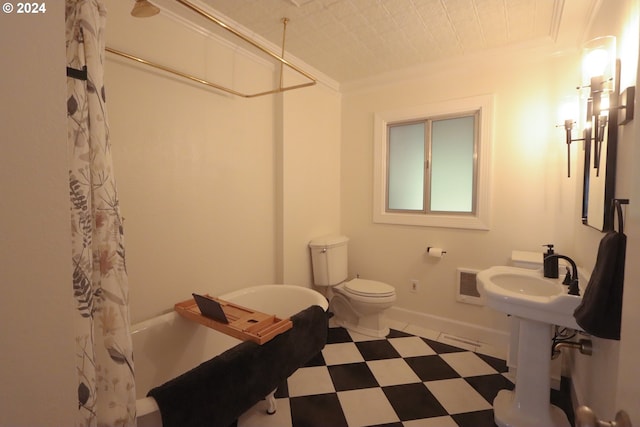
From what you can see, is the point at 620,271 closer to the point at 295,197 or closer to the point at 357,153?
the point at 295,197

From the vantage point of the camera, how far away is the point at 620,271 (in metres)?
0.99

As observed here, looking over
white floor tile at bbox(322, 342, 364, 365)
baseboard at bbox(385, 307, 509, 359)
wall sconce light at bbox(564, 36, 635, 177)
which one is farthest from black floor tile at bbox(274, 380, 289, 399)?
wall sconce light at bbox(564, 36, 635, 177)

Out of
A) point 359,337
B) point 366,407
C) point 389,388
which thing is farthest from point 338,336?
point 366,407

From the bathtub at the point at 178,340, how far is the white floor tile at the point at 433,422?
0.80 m

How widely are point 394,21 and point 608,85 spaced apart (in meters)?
1.26

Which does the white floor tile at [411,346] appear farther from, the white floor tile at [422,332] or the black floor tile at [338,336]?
the black floor tile at [338,336]

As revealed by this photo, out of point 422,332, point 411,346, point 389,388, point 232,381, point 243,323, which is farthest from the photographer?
point 422,332

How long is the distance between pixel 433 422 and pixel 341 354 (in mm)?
855

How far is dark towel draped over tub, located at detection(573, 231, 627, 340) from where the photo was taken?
38.9 inches

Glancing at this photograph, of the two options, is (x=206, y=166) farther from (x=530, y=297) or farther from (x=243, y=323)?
(x=530, y=297)

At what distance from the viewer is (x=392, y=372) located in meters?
2.10

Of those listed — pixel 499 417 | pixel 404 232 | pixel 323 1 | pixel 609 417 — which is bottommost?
pixel 499 417

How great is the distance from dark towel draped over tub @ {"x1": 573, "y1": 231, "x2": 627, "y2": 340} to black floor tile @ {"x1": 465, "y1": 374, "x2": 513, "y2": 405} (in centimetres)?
111

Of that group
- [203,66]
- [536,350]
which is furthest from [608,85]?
[203,66]
